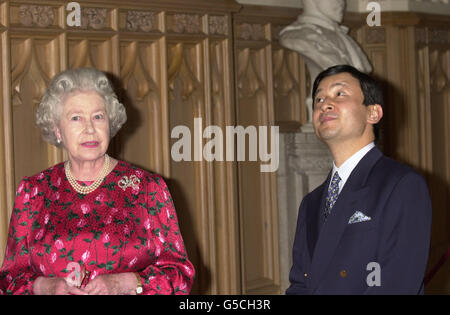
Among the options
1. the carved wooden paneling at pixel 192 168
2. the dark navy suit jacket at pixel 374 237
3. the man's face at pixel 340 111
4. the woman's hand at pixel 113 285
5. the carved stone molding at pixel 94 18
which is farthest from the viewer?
the carved wooden paneling at pixel 192 168

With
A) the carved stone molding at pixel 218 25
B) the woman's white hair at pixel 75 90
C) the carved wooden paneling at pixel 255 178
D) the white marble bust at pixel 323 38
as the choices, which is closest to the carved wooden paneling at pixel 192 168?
the carved stone molding at pixel 218 25

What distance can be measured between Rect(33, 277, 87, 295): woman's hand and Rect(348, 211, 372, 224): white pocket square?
0.83 m

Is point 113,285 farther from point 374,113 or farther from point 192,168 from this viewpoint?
point 192,168

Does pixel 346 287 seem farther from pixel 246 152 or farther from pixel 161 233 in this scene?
pixel 246 152

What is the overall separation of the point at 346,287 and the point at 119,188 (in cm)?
79

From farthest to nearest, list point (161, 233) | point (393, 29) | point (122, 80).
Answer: point (393, 29) → point (122, 80) → point (161, 233)

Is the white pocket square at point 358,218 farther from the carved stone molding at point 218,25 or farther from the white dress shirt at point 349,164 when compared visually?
the carved stone molding at point 218,25

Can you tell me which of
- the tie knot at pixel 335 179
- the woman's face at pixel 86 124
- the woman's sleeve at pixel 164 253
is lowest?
the woman's sleeve at pixel 164 253

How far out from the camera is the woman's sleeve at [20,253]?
234cm

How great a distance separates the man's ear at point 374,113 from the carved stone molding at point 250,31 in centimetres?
285

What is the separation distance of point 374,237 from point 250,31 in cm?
325

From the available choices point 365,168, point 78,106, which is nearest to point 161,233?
point 78,106

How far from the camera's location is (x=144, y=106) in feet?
15.3
